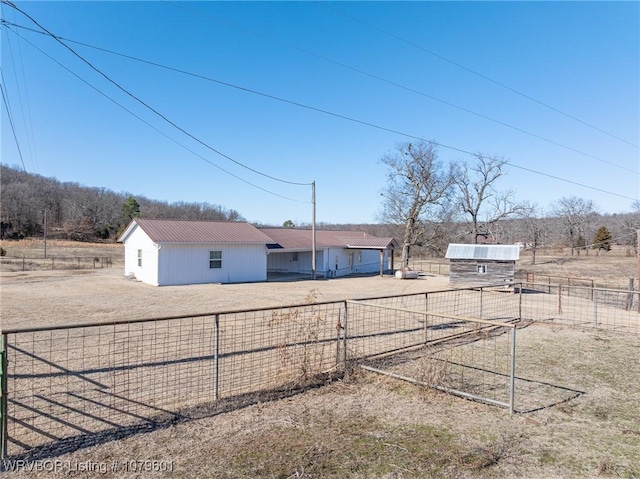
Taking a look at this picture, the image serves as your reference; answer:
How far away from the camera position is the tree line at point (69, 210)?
64375mm

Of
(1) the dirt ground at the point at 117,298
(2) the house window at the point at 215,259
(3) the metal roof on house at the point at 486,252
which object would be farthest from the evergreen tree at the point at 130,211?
(3) the metal roof on house at the point at 486,252

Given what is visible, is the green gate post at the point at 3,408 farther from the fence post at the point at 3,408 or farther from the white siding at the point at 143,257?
the white siding at the point at 143,257

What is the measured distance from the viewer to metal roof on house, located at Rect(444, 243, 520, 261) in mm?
22234

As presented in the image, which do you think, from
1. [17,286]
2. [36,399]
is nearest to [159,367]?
[36,399]

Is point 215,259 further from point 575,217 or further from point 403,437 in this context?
point 575,217

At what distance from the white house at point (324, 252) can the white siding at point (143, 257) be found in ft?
26.2

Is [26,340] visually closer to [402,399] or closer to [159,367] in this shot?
[159,367]

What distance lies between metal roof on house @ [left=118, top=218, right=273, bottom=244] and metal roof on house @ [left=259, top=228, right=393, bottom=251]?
268 cm

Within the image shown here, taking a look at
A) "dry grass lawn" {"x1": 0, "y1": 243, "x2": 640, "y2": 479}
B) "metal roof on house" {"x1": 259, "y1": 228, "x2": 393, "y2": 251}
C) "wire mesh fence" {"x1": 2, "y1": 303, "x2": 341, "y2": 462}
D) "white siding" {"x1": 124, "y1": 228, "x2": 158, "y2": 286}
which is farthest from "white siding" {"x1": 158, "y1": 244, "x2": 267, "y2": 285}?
"dry grass lawn" {"x1": 0, "y1": 243, "x2": 640, "y2": 479}

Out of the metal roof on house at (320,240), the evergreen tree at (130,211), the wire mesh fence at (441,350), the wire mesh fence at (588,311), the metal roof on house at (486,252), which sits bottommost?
the wire mesh fence at (588,311)

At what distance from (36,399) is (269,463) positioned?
3574 mm

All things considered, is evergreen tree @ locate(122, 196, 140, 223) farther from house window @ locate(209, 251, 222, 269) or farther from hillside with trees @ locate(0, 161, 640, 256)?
house window @ locate(209, 251, 222, 269)

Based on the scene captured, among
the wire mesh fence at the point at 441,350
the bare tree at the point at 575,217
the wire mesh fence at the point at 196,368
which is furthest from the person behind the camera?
the bare tree at the point at 575,217

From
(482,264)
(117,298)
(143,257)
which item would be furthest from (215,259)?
(482,264)
